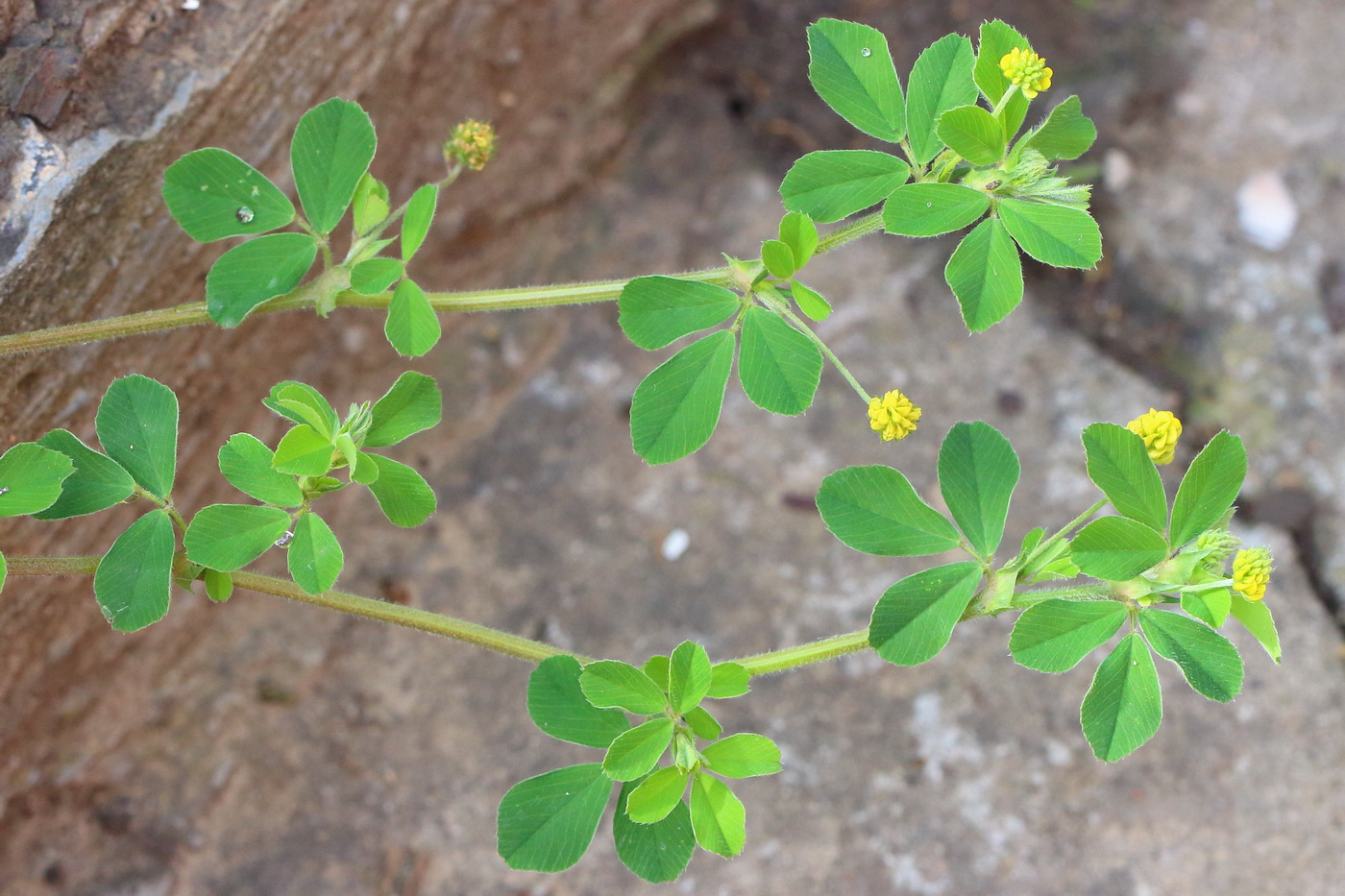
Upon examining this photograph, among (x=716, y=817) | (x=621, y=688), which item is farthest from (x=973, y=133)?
(x=716, y=817)

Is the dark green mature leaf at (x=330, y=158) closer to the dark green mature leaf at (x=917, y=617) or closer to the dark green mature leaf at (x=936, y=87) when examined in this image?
the dark green mature leaf at (x=936, y=87)

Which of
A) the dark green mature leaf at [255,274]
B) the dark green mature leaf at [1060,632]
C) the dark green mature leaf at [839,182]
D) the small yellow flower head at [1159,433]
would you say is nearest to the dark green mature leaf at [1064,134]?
the dark green mature leaf at [839,182]

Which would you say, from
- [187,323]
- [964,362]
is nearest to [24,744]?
[187,323]

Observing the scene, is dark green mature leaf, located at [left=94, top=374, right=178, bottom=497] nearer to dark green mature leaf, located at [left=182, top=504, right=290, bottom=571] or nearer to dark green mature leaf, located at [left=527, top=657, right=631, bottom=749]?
dark green mature leaf, located at [left=182, top=504, right=290, bottom=571]

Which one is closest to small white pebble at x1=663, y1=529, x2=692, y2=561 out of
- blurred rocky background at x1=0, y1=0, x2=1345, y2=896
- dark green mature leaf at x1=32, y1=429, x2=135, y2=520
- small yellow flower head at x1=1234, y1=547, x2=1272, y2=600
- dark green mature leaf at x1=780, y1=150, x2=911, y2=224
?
blurred rocky background at x1=0, y1=0, x2=1345, y2=896

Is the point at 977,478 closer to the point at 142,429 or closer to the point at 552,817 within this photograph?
the point at 552,817

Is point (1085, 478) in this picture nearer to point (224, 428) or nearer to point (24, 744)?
point (224, 428)

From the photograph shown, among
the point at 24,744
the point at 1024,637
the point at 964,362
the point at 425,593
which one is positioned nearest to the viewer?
A: the point at 1024,637
